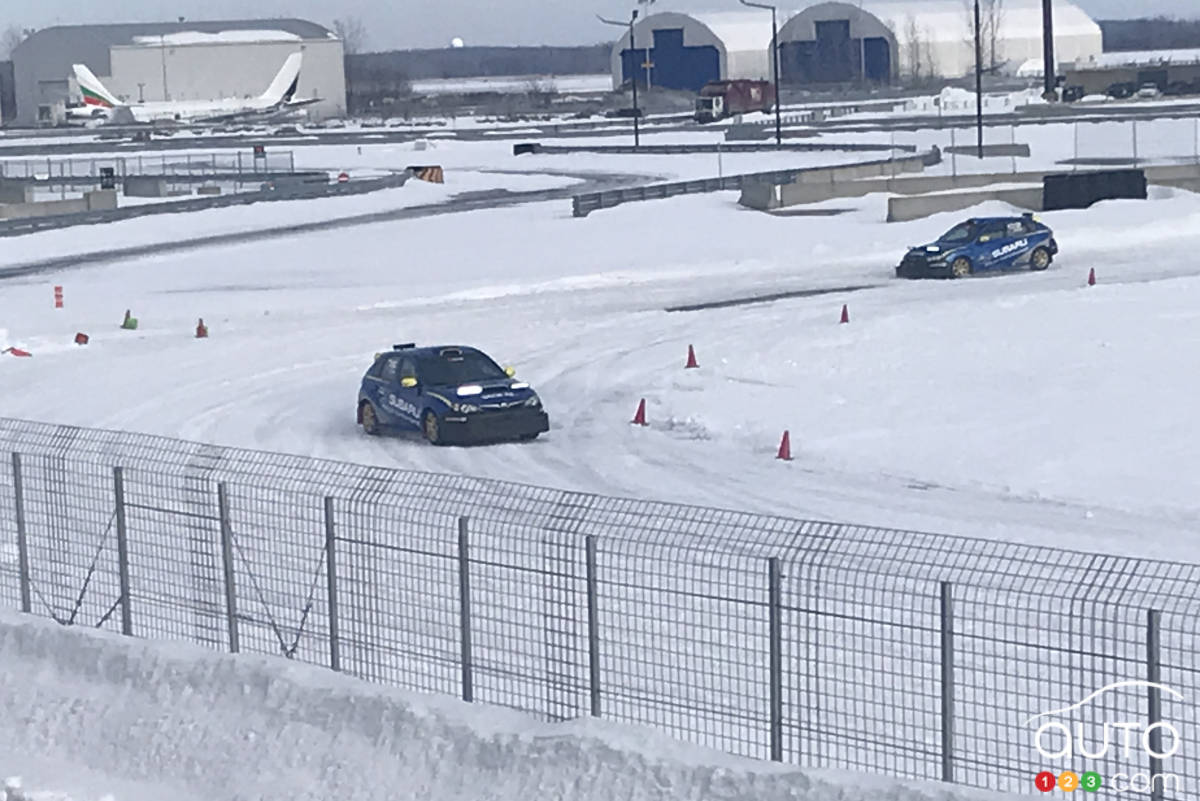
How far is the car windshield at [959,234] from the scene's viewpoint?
47375mm

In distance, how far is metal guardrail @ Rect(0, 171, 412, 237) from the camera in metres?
68.2

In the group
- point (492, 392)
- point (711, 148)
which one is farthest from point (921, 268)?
point (711, 148)

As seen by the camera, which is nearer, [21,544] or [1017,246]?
[21,544]

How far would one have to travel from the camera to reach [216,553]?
50.1 ft

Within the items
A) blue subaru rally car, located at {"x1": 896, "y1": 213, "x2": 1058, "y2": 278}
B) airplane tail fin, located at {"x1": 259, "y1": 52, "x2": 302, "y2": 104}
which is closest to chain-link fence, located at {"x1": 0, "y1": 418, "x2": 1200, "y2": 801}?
blue subaru rally car, located at {"x1": 896, "y1": 213, "x2": 1058, "y2": 278}

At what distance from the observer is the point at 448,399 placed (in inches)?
1069

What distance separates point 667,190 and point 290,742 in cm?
6068

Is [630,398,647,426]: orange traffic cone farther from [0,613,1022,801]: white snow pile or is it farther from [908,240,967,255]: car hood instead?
[908,240,967,255]: car hood

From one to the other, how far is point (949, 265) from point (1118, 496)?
81.2ft

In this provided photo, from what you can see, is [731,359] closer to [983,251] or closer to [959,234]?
[983,251]

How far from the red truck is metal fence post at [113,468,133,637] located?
429ft

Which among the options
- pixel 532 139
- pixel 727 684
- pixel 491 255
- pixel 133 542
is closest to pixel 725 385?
pixel 133 542

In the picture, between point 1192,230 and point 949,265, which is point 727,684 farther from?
point 1192,230

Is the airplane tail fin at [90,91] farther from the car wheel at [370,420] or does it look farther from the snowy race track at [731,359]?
the car wheel at [370,420]
